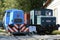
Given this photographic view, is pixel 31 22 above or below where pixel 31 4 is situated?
below

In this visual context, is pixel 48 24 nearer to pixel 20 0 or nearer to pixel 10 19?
pixel 10 19

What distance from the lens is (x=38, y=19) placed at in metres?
30.2

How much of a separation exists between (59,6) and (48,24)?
6.52 metres

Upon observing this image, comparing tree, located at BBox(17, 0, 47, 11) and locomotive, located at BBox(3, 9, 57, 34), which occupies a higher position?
tree, located at BBox(17, 0, 47, 11)

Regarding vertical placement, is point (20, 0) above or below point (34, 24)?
above

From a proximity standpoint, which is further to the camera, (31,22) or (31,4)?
(31,4)

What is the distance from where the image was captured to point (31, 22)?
3156 centimetres

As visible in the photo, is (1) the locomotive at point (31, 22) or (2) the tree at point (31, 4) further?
(2) the tree at point (31, 4)

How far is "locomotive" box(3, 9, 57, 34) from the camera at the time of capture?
2811 cm

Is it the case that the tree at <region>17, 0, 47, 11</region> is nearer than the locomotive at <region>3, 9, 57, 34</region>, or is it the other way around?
the locomotive at <region>3, 9, 57, 34</region>

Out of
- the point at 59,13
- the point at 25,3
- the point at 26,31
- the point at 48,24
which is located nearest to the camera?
the point at 26,31

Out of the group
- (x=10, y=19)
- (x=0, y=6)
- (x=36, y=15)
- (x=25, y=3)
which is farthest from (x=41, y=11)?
(x=0, y=6)

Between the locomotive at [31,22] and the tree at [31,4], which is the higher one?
the tree at [31,4]

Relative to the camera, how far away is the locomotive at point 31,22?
28109 millimetres
